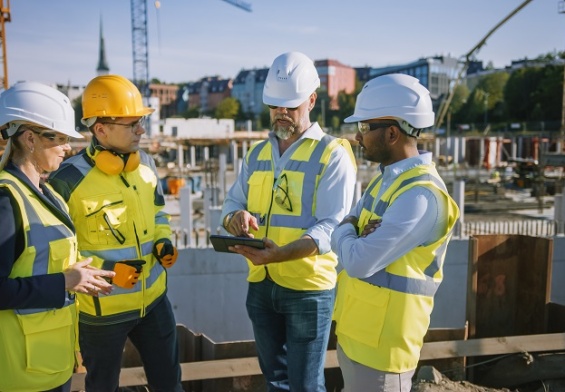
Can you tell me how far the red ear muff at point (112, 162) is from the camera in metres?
2.94

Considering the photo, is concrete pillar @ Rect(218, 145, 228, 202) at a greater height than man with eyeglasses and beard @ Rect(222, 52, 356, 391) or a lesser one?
lesser

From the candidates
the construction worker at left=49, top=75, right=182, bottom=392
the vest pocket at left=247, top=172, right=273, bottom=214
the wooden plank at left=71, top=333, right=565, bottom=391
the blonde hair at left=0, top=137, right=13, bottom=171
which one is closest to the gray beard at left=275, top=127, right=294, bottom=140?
the vest pocket at left=247, top=172, right=273, bottom=214

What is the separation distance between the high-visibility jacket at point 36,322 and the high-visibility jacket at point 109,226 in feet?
1.24

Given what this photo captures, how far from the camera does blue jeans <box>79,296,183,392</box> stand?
9.60ft

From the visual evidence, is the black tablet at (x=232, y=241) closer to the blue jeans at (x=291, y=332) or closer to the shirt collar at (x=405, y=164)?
the blue jeans at (x=291, y=332)

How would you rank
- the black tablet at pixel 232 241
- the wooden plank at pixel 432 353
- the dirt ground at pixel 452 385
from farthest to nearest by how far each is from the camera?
1. the dirt ground at pixel 452 385
2. the wooden plank at pixel 432 353
3. the black tablet at pixel 232 241

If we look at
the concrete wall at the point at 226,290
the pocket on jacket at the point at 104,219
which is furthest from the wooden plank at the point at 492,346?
the concrete wall at the point at 226,290

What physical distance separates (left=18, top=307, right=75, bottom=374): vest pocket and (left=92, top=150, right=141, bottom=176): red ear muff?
0.80 metres

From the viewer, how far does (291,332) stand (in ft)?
9.53

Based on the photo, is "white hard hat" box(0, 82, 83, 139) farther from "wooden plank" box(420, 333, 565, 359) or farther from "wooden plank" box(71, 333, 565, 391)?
"wooden plank" box(420, 333, 565, 359)

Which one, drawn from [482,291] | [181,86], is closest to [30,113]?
[482,291]

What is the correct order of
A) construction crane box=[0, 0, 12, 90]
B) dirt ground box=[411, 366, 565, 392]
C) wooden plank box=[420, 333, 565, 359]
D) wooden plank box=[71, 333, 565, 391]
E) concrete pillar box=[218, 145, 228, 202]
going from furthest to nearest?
construction crane box=[0, 0, 12, 90] < concrete pillar box=[218, 145, 228, 202] < wooden plank box=[420, 333, 565, 359] < dirt ground box=[411, 366, 565, 392] < wooden plank box=[71, 333, 565, 391]

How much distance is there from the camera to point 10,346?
7.62 feet

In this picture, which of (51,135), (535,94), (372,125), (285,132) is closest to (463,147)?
(535,94)
